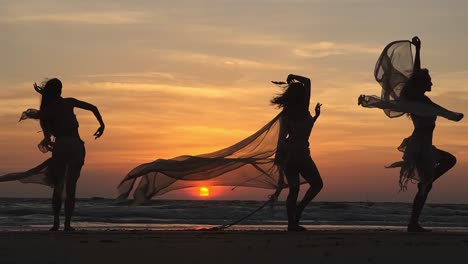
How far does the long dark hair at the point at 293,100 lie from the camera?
45.3ft

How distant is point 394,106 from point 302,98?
4.98ft

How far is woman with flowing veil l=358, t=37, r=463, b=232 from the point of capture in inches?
537

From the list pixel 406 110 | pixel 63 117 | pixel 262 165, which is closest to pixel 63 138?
pixel 63 117

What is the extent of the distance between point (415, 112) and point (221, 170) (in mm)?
3433

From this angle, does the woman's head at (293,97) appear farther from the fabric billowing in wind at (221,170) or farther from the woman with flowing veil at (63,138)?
the woman with flowing veil at (63,138)

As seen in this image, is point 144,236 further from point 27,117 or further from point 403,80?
point 403,80

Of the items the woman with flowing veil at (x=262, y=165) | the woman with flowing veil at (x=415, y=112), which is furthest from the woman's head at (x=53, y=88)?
the woman with flowing veil at (x=415, y=112)

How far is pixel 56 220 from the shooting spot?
520 inches

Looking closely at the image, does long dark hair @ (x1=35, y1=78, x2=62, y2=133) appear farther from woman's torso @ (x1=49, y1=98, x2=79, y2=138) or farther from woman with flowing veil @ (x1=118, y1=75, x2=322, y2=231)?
woman with flowing veil @ (x1=118, y1=75, x2=322, y2=231)

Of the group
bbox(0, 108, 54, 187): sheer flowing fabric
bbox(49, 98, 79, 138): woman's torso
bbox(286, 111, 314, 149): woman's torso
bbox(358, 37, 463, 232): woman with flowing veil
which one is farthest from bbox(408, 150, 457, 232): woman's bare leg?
bbox(0, 108, 54, 187): sheer flowing fabric

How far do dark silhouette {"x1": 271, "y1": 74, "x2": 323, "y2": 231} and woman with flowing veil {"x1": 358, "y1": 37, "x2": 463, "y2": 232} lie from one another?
1009 millimetres

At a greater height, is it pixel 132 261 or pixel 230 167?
pixel 230 167

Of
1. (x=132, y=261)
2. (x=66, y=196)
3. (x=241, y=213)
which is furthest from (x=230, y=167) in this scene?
(x=241, y=213)

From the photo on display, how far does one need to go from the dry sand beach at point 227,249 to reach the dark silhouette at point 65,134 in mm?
1503
